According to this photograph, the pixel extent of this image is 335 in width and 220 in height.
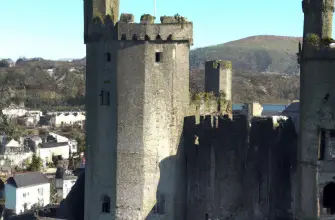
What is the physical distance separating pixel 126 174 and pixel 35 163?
61.0m

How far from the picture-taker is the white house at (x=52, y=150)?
322 feet

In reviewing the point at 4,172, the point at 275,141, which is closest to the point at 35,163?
the point at 4,172

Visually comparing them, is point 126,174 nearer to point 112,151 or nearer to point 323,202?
point 112,151

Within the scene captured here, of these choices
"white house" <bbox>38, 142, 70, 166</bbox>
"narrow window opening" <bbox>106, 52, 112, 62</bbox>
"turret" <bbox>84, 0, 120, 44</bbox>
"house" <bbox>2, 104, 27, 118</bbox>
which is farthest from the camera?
"house" <bbox>2, 104, 27, 118</bbox>

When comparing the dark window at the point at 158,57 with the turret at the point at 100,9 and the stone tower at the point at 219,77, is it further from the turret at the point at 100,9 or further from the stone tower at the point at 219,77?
the stone tower at the point at 219,77

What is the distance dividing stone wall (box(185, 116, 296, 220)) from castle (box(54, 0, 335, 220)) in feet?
0.13

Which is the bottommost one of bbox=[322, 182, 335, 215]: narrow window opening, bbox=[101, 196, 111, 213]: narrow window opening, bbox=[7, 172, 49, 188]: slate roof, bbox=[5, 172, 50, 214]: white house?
bbox=[5, 172, 50, 214]: white house

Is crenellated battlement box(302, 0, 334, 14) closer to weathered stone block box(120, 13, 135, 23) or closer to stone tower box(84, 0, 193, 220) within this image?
stone tower box(84, 0, 193, 220)

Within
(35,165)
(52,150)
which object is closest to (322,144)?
(35,165)

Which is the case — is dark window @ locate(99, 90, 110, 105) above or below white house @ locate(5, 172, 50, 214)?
above

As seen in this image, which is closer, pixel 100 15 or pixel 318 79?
pixel 318 79

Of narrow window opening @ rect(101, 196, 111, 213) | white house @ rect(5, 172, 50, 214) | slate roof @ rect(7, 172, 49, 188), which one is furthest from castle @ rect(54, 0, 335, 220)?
slate roof @ rect(7, 172, 49, 188)

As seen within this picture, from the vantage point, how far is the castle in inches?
995

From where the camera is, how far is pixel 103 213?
26.9 m
